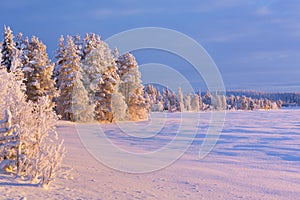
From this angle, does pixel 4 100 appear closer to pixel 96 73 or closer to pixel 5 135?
pixel 5 135

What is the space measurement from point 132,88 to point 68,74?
878cm

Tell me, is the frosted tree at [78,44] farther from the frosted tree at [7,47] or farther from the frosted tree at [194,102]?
the frosted tree at [194,102]

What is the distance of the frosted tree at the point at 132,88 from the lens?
3706 centimetres

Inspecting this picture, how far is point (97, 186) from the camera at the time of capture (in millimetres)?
7500

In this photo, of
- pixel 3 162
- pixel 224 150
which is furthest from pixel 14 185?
pixel 224 150

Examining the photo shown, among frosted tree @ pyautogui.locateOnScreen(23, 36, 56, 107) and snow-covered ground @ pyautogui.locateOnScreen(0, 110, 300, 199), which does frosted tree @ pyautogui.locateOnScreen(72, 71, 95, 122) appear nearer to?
frosted tree @ pyautogui.locateOnScreen(23, 36, 56, 107)

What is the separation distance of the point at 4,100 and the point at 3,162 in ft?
5.76

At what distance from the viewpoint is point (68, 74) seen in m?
31.2

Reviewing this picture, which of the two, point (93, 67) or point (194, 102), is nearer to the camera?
point (93, 67)

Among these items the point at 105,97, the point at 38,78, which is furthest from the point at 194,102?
the point at 38,78

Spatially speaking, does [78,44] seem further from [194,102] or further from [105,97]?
[194,102]

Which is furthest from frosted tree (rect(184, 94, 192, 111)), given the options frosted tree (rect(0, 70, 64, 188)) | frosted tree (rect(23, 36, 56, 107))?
frosted tree (rect(0, 70, 64, 188))

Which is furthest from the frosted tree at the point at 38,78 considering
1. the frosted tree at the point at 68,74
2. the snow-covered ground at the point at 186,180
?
the snow-covered ground at the point at 186,180

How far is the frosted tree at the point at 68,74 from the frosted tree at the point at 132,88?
288 inches
